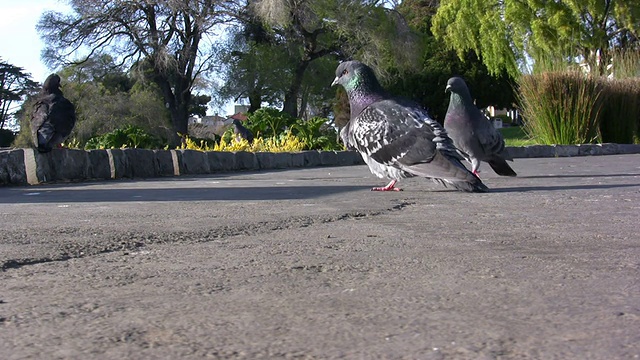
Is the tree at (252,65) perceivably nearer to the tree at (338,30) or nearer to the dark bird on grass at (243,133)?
the tree at (338,30)

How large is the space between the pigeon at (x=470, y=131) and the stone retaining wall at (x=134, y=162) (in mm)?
3974

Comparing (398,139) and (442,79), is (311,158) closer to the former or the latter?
(398,139)

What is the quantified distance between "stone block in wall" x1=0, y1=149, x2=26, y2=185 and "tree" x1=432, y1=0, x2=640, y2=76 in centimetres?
1795

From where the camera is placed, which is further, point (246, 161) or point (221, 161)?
point (246, 161)

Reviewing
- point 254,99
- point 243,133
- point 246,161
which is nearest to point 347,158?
point 246,161

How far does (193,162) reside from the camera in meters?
10.0

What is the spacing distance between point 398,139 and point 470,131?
1434 mm

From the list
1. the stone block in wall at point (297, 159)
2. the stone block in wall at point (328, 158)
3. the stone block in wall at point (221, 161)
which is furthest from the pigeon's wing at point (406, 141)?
the stone block in wall at point (328, 158)

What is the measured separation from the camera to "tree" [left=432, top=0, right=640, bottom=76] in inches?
1042

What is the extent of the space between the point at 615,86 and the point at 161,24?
Answer: 54.9ft

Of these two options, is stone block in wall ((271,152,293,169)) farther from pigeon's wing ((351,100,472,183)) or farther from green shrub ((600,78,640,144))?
green shrub ((600,78,640,144))

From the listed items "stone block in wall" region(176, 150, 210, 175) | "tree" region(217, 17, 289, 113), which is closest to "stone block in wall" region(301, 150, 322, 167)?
"stone block in wall" region(176, 150, 210, 175)

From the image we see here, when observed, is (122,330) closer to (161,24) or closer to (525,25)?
(161,24)

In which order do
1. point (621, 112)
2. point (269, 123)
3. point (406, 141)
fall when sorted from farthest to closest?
point (269, 123)
point (621, 112)
point (406, 141)
